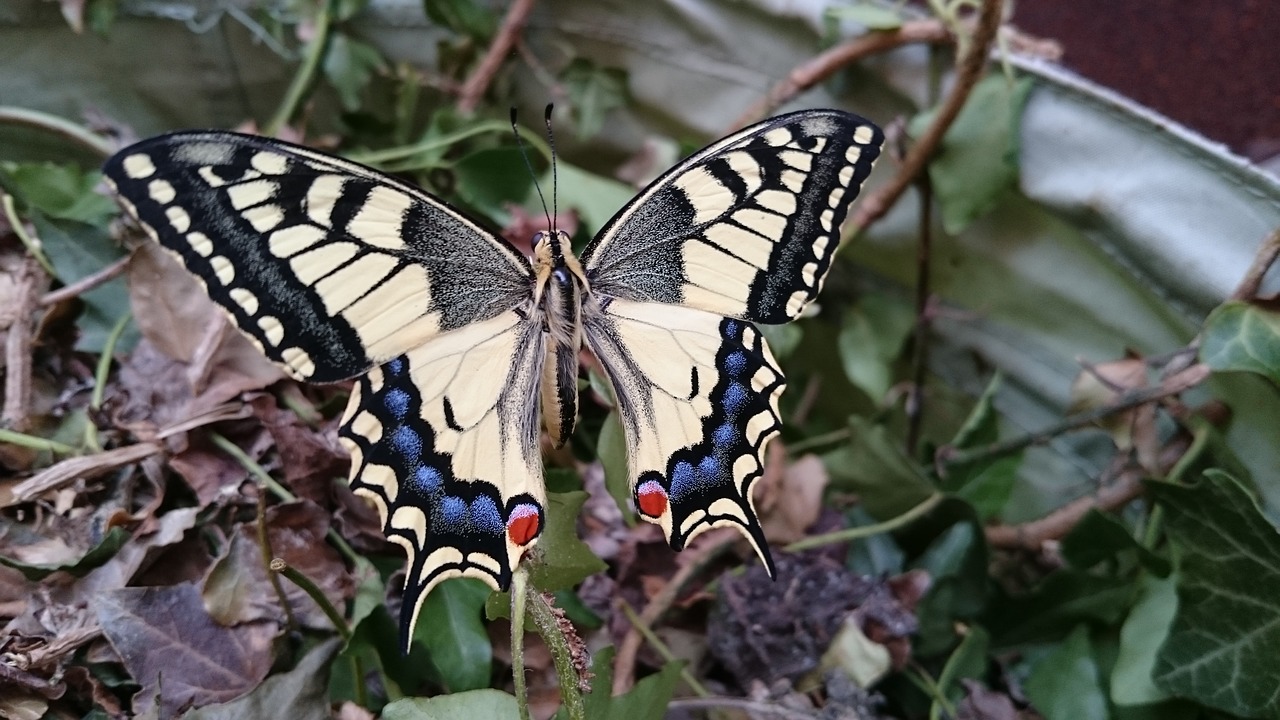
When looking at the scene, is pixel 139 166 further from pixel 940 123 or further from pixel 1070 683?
pixel 1070 683

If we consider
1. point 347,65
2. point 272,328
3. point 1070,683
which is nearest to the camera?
A: point 272,328

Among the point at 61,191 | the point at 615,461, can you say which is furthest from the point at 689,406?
the point at 61,191

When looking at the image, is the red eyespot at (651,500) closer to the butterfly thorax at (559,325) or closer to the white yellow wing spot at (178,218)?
the butterfly thorax at (559,325)

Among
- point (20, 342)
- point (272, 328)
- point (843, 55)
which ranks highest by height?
point (843, 55)

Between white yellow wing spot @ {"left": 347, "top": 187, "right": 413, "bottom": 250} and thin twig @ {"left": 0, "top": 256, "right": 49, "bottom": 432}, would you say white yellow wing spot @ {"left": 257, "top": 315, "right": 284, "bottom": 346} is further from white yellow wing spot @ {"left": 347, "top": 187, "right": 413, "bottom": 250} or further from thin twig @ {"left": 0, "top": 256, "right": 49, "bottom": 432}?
thin twig @ {"left": 0, "top": 256, "right": 49, "bottom": 432}

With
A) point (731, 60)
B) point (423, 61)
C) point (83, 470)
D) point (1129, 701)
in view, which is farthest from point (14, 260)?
point (1129, 701)

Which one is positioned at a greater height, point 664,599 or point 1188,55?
point 1188,55

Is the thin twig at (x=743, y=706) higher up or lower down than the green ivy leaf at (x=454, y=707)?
lower down

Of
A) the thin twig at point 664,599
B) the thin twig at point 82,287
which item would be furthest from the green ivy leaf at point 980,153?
the thin twig at point 82,287
